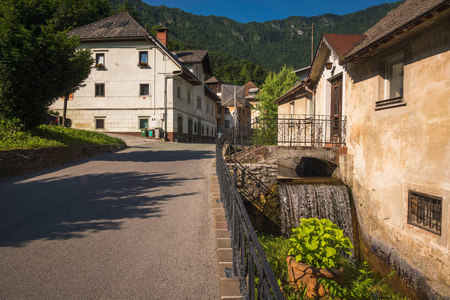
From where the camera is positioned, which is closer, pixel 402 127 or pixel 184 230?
pixel 184 230

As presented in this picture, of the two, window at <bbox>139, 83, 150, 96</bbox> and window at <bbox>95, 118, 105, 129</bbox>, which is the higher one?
window at <bbox>139, 83, 150, 96</bbox>

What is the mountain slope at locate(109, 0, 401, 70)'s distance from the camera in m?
111

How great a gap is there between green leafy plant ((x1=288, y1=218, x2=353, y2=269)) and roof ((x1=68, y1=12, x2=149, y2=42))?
25062mm

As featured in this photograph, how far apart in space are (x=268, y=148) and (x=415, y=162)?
4798 mm

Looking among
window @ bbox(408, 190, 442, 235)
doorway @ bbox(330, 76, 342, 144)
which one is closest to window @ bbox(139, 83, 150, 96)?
doorway @ bbox(330, 76, 342, 144)

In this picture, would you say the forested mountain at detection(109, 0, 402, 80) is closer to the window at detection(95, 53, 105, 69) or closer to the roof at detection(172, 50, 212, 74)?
the roof at detection(172, 50, 212, 74)

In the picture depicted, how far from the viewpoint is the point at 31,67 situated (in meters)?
10.4

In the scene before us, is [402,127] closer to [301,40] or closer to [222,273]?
[222,273]

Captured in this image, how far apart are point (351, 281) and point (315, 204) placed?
9.75 feet

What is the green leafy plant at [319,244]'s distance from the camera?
14.4 ft

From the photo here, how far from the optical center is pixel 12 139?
1050 cm

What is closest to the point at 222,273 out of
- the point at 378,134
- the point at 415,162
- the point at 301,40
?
the point at 415,162

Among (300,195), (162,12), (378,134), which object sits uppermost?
(162,12)

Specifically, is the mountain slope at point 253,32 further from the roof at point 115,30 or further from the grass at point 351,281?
the grass at point 351,281
